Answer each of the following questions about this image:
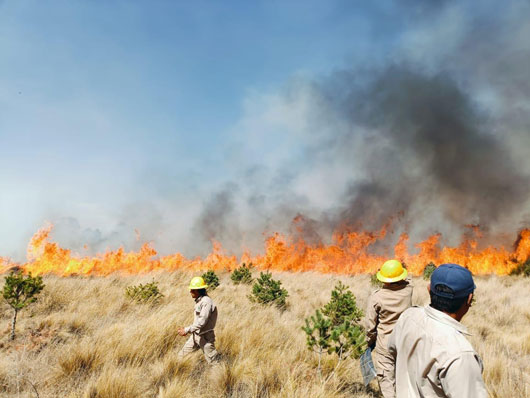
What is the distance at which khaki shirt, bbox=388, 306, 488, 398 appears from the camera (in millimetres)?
1490

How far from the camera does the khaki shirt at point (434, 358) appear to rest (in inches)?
58.7

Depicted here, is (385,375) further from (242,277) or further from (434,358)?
(242,277)

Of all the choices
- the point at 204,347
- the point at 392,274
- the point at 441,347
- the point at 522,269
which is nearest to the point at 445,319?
the point at 441,347

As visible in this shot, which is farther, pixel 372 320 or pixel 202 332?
pixel 202 332

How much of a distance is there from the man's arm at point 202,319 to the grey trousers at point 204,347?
0.20 metres

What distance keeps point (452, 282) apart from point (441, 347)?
354mm

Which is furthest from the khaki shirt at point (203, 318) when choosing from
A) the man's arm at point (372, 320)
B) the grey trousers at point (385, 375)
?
the grey trousers at point (385, 375)

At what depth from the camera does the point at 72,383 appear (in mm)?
3920

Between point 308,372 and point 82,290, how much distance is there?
7670 mm

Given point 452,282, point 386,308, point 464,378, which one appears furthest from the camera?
point 386,308

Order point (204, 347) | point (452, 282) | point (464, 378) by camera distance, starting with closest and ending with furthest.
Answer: point (464, 378) → point (452, 282) → point (204, 347)

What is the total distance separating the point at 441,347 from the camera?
161cm

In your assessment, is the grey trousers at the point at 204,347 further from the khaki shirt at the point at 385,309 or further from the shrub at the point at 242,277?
the shrub at the point at 242,277

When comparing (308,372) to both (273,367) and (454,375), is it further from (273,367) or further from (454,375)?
(454,375)
